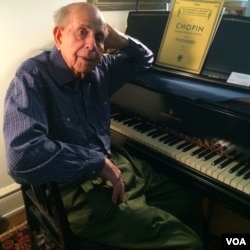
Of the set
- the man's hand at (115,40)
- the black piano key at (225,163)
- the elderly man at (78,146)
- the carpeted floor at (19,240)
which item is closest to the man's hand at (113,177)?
the elderly man at (78,146)

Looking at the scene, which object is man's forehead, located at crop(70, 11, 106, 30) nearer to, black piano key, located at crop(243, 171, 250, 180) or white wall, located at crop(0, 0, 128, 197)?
white wall, located at crop(0, 0, 128, 197)

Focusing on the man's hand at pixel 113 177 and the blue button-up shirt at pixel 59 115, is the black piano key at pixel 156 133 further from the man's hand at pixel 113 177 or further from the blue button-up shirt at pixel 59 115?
the man's hand at pixel 113 177

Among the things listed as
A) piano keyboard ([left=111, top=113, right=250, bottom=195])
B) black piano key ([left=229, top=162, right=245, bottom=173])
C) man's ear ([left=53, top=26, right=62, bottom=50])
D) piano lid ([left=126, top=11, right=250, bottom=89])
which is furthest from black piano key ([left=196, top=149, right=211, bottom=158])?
man's ear ([left=53, top=26, right=62, bottom=50])

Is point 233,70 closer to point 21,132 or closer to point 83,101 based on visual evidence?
point 83,101

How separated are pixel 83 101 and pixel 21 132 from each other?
35cm

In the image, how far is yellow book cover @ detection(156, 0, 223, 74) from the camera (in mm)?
1426

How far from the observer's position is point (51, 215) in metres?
1.13

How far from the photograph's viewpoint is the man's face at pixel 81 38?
109 centimetres

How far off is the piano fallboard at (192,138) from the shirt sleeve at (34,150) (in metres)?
0.39

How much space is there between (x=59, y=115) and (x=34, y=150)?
24cm

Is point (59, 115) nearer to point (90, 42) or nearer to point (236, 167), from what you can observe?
point (90, 42)

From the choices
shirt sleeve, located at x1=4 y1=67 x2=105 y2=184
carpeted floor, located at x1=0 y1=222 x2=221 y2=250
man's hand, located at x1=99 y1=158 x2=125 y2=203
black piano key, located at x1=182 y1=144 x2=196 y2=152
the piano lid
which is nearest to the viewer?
shirt sleeve, located at x1=4 y1=67 x2=105 y2=184

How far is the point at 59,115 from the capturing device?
1115 mm

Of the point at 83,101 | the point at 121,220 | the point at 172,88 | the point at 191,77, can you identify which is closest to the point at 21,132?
the point at 83,101
